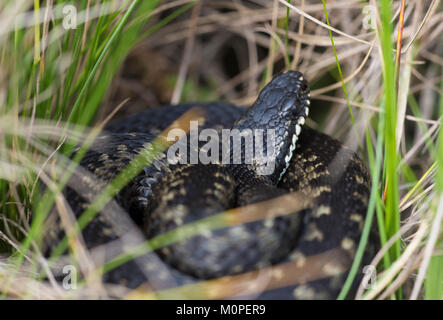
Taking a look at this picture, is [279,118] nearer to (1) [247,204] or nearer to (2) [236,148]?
(2) [236,148]

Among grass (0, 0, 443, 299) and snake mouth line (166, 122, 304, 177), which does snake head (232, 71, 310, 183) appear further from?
grass (0, 0, 443, 299)

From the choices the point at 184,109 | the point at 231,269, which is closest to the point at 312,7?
the point at 184,109

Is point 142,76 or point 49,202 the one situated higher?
point 142,76

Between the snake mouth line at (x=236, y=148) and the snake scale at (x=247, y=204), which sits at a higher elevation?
the snake mouth line at (x=236, y=148)

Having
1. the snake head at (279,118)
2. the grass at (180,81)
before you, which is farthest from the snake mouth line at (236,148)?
the grass at (180,81)

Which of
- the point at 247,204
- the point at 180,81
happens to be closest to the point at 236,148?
the point at 247,204

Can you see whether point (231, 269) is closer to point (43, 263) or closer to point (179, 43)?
point (43, 263)

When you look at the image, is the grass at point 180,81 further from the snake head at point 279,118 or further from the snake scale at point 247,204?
the snake head at point 279,118
